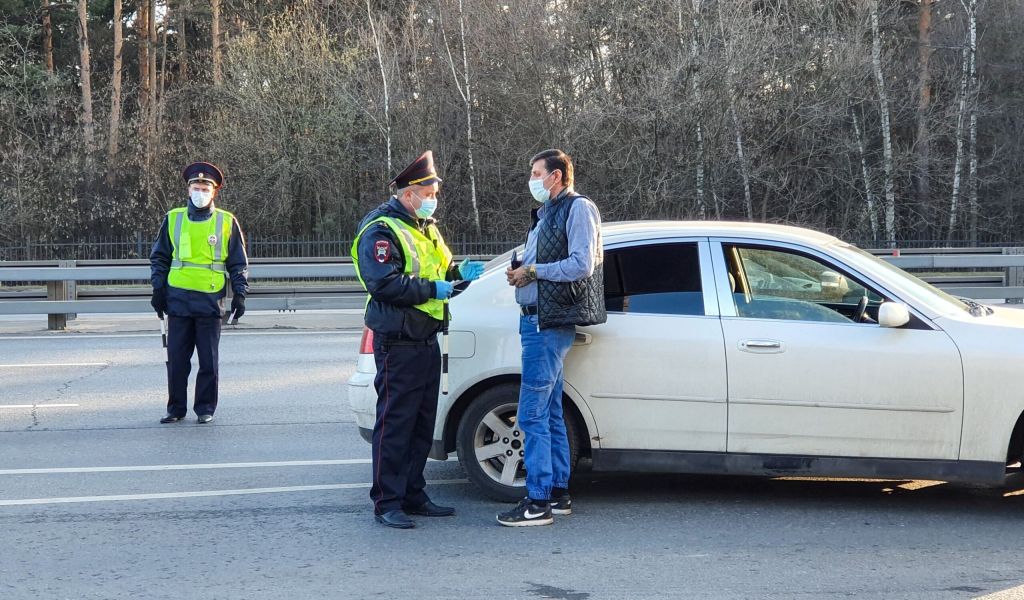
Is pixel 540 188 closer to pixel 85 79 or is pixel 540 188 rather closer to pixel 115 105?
pixel 85 79

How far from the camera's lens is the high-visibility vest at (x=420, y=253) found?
5582 mm

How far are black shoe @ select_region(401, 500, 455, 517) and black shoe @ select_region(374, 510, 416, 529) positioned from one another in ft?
0.55

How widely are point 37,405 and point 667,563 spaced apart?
6.61m

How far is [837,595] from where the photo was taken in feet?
15.3

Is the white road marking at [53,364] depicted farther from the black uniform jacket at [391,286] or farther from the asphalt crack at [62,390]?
the black uniform jacket at [391,286]

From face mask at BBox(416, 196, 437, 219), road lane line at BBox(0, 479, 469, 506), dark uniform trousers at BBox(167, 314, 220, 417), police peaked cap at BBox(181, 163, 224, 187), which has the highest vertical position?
police peaked cap at BBox(181, 163, 224, 187)

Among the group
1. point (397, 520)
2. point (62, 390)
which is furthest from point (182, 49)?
point (397, 520)

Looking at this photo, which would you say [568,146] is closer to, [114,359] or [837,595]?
[114,359]

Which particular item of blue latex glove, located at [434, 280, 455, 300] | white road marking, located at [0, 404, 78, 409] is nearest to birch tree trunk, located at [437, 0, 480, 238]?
white road marking, located at [0, 404, 78, 409]

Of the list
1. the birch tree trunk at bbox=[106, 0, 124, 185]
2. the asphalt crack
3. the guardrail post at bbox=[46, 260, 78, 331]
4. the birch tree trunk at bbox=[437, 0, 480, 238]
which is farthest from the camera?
the birch tree trunk at bbox=[106, 0, 124, 185]

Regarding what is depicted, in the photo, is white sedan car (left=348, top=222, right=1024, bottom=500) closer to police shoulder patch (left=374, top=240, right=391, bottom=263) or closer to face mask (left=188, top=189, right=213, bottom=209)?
police shoulder patch (left=374, top=240, right=391, bottom=263)

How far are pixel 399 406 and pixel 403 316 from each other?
47cm

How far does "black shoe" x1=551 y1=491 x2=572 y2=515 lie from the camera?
19.2 feet

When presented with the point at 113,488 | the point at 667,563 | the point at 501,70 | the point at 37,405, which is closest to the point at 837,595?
the point at 667,563
